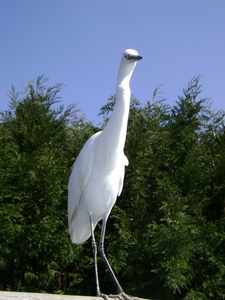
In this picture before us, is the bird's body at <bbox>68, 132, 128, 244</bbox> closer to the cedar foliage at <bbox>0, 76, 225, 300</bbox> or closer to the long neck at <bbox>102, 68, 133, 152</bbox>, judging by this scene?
the long neck at <bbox>102, 68, 133, 152</bbox>

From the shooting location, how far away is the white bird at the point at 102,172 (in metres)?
2.74

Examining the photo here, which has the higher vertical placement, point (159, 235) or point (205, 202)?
point (205, 202)

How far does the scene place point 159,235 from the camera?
465 centimetres

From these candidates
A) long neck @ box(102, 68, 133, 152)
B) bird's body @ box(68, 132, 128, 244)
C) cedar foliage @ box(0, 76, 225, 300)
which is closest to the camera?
long neck @ box(102, 68, 133, 152)

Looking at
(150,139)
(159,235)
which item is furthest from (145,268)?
(150,139)

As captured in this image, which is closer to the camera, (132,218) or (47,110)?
(132,218)

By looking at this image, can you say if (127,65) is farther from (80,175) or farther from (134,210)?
(134,210)

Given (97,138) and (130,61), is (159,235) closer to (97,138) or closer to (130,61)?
(97,138)

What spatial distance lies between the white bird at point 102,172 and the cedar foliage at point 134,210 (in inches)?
66.1

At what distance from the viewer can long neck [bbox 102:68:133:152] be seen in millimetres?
2705

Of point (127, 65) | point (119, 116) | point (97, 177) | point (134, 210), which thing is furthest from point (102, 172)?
point (134, 210)

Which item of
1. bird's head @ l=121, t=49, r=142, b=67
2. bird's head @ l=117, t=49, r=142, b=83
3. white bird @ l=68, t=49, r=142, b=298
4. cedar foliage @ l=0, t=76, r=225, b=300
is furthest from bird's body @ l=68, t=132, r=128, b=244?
cedar foliage @ l=0, t=76, r=225, b=300

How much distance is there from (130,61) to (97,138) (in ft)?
2.23

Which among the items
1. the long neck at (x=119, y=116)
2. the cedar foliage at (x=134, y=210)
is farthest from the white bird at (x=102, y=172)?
the cedar foliage at (x=134, y=210)
